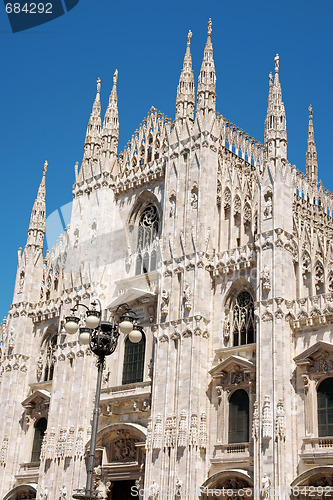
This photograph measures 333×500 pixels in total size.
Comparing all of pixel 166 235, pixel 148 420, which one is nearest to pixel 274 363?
pixel 148 420

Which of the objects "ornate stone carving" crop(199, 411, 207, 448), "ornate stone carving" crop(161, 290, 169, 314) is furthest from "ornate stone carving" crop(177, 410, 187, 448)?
"ornate stone carving" crop(161, 290, 169, 314)

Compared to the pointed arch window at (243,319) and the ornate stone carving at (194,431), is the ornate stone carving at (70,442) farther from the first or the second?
the pointed arch window at (243,319)

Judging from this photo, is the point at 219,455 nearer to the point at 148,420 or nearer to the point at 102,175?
the point at 148,420

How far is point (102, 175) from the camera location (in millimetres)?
42344

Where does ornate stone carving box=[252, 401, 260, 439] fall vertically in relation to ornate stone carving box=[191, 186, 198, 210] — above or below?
below

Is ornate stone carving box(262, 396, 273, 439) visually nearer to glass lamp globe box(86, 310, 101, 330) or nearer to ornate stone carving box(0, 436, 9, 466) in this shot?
glass lamp globe box(86, 310, 101, 330)

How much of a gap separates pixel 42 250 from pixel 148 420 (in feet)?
52.9

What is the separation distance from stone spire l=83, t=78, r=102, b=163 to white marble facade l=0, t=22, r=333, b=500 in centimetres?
12

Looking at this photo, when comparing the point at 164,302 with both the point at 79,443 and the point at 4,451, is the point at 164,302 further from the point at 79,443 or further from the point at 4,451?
the point at 4,451

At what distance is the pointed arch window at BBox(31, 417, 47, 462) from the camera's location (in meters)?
39.8

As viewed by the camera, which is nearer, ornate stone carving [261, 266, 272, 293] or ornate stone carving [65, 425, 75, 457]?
ornate stone carving [261, 266, 272, 293]

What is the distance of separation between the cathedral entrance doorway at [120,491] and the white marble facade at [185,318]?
0.37ft

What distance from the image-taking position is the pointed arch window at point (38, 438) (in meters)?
39.8

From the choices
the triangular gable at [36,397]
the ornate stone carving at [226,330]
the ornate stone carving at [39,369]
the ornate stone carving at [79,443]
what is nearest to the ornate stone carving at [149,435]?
the ornate stone carving at [79,443]
